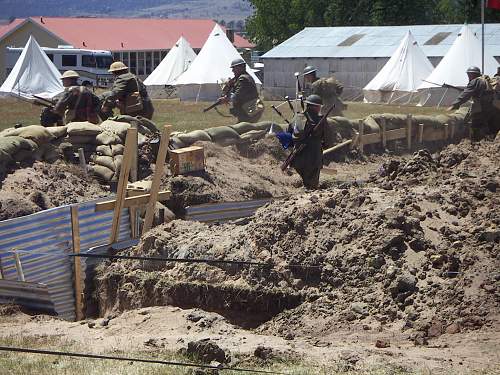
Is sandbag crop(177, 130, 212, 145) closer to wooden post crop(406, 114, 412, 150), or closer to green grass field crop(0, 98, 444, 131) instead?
wooden post crop(406, 114, 412, 150)

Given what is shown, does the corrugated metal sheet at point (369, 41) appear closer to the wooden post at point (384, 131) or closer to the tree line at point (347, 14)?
the tree line at point (347, 14)

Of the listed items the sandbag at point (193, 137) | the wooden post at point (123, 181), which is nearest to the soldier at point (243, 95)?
the sandbag at point (193, 137)

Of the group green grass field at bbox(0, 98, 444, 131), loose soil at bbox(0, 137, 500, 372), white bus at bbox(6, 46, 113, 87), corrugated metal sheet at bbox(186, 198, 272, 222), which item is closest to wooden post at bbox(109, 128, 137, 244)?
loose soil at bbox(0, 137, 500, 372)

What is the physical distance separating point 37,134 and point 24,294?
494 centimetres

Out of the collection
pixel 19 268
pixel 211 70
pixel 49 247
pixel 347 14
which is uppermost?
pixel 347 14

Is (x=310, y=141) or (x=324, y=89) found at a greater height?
(x=324, y=89)

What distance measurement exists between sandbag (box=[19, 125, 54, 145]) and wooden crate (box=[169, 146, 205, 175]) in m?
1.81

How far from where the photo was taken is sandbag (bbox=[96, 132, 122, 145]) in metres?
15.9

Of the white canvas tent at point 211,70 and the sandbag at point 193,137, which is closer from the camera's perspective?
the sandbag at point 193,137

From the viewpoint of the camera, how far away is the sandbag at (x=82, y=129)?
52.3 ft

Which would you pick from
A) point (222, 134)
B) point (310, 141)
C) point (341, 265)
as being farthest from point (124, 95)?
point (341, 265)

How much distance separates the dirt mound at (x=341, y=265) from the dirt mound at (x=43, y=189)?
2.41 metres

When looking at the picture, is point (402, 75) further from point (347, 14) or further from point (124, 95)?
point (124, 95)

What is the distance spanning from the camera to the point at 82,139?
16.0 meters
